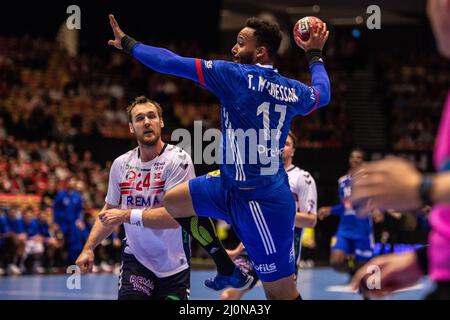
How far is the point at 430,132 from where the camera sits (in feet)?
94.1

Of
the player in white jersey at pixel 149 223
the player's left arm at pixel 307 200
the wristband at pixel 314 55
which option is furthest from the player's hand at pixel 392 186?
the player's left arm at pixel 307 200

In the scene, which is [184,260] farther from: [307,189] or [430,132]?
[430,132]

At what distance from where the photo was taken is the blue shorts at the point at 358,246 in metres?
13.5

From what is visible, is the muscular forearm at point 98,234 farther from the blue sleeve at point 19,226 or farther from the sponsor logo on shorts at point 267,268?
the blue sleeve at point 19,226

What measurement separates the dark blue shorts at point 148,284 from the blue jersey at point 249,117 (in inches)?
43.2

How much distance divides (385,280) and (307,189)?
19.7 ft

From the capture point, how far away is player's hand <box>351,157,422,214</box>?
268 centimetres

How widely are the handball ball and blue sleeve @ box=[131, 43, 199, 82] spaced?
4.01ft

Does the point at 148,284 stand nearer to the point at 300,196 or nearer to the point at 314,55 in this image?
the point at 314,55

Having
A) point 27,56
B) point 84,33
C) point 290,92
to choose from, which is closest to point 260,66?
point 290,92

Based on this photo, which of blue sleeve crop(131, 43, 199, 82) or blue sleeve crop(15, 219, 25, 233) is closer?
blue sleeve crop(131, 43, 199, 82)

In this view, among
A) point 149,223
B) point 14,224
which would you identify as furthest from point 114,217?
point 14,224

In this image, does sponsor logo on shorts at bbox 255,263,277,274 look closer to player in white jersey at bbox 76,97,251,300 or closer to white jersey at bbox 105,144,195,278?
Result: player in white jersey at bbox 76,97,251,300

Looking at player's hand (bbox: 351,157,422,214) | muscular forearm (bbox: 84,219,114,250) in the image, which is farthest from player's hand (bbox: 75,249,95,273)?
player's hand (bbox: 351,157,422,214)
